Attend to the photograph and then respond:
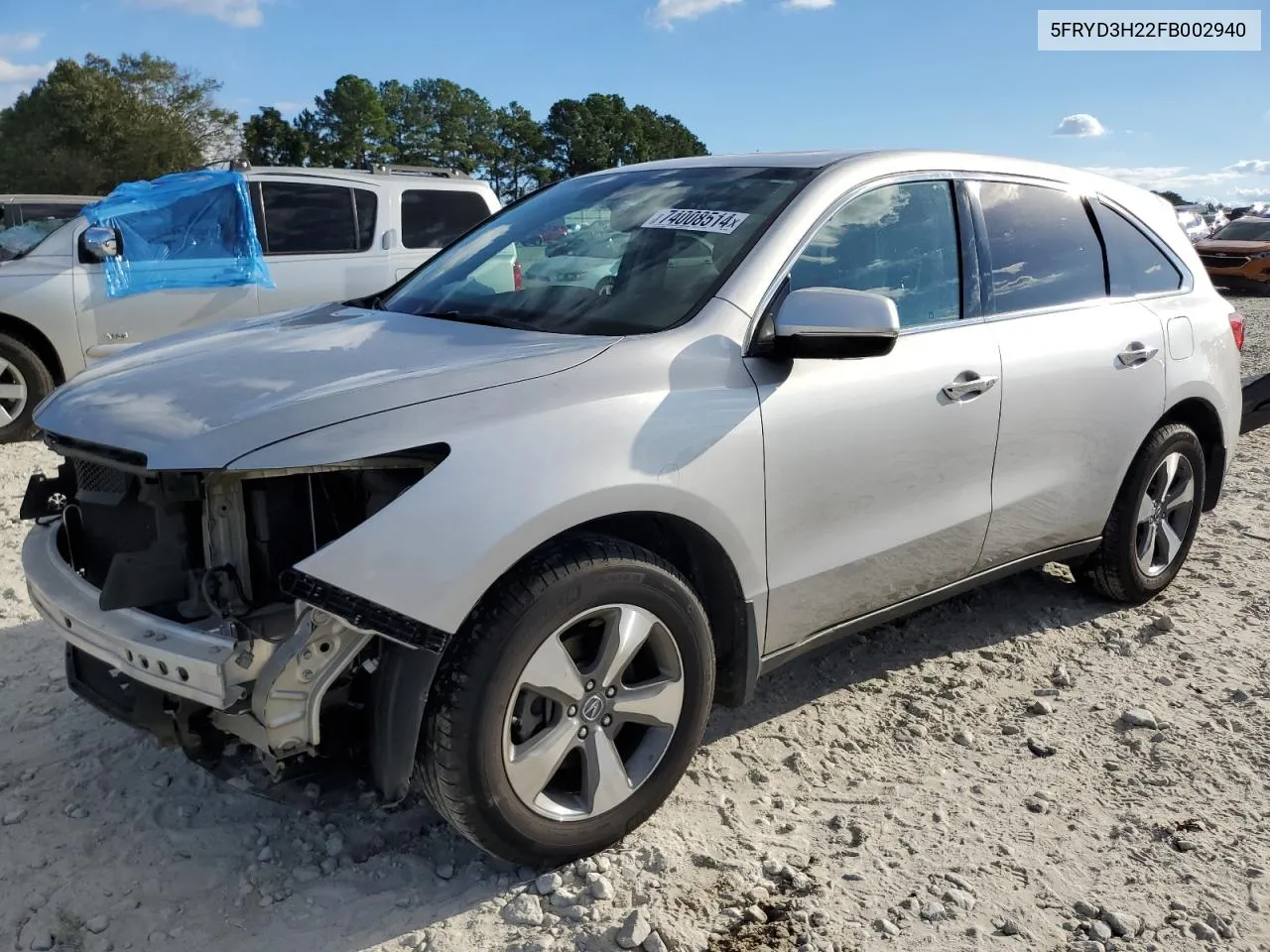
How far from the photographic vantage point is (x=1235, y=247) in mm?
20375

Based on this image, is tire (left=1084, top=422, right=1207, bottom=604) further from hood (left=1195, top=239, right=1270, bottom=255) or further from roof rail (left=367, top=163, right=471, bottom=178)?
Answer: hood (left=1195, top=239, right=1270, bottom=255)

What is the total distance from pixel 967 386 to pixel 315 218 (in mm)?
6086

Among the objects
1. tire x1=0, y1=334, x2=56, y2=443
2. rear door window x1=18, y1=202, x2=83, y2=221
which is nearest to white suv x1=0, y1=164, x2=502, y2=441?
tire x1=0, y1=334, x2=56, y2=443

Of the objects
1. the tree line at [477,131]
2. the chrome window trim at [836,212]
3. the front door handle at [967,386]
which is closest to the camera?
the chrome window trim at [836,212]

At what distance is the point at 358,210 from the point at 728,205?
5678mm

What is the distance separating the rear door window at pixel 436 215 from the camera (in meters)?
8.30

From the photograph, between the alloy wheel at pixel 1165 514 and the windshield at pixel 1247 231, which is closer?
the alloy wheel at pixel 1165 514

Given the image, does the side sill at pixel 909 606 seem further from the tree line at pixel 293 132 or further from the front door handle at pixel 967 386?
the tree line at pixel 293 132

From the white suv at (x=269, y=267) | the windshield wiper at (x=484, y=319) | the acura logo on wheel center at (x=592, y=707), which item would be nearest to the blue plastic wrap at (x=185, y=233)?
the white suv at (x=269, y=267)

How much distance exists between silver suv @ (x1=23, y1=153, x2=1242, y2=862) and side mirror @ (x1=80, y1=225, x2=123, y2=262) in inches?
176

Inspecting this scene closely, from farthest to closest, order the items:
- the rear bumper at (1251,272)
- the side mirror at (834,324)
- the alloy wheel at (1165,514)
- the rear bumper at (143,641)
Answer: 1. the rear bumper at (1251,272)
2. the alloy wheel at (1165,514)
3. the side mirror at (834,324)
4. the rear bumper at (143,641)

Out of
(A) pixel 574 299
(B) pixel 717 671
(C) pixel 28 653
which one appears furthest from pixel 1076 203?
(C) pixel 28 653

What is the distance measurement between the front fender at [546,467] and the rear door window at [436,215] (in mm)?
6100

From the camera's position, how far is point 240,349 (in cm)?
278
